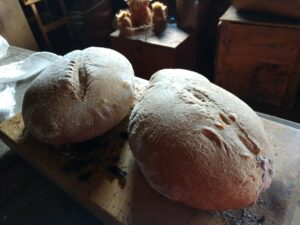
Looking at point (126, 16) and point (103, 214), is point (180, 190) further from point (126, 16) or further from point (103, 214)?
point (126, 16)

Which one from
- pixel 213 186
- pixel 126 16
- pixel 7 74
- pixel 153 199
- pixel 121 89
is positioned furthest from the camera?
pixel 126 16

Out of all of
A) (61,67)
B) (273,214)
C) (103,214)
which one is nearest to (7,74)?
(61,67)

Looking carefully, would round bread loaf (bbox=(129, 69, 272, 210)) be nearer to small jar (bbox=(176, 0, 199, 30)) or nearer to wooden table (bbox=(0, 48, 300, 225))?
wooden table (bbox=(0, 48, 300, 225))

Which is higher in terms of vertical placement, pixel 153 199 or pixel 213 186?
pixel 213 186

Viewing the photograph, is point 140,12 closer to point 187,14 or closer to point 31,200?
point 187,14

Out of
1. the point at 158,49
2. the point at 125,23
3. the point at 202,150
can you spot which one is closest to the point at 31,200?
the point at 202,150

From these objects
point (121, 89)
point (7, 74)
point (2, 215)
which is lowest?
point (2, 215)

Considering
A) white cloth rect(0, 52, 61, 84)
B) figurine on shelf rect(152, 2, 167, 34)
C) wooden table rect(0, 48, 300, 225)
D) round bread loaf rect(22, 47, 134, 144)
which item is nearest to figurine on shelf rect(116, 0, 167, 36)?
figurine on shelf rect(152, 2, 167, 34)
